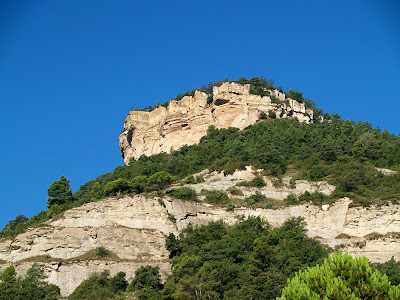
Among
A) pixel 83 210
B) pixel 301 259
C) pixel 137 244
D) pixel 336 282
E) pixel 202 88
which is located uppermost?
pixel 202 88

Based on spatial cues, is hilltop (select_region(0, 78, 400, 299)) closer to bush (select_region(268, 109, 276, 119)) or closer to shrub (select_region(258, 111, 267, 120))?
shrub (select_region(258, 111, 267, 120))

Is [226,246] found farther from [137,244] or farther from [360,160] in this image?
[360,160]

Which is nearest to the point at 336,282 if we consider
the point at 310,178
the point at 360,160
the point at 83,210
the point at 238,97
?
the point at 83,210

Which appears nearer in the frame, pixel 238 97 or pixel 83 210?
pixel 83 210

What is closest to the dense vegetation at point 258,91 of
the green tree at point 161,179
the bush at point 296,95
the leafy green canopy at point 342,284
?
the bush at point 296,95

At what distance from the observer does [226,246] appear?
4306cm

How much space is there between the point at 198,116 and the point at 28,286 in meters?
41.3

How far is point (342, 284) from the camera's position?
2173 centimetres

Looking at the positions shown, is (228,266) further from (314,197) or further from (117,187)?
(117,187)

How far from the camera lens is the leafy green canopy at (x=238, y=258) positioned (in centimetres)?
3619

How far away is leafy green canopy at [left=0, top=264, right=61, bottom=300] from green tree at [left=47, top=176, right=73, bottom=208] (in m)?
18.8

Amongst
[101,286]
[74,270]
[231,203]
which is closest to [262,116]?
[231,203]

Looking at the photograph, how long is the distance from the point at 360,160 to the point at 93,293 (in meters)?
30.4

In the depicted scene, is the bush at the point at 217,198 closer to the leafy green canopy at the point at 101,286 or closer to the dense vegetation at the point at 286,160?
the dense vegetation at the point at 286,160
